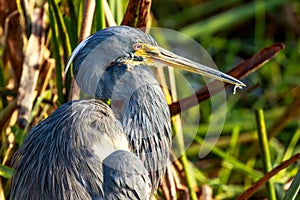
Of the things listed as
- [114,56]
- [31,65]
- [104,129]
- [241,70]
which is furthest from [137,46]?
[31,65]

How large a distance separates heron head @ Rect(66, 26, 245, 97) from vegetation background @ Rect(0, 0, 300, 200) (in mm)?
Answer: 216

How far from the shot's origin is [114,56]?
89.9 inches

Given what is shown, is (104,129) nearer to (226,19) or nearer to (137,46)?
(137,46)

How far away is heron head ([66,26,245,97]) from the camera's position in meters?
2.27

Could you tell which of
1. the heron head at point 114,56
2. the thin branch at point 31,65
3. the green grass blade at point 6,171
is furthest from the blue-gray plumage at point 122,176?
the thin branch at point 31,65

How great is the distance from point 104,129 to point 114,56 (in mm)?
188

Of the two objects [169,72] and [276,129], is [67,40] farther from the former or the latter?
[276,129]

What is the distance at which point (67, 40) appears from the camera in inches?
106

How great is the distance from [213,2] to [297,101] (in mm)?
1329

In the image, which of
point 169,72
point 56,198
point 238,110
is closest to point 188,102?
point 169,72

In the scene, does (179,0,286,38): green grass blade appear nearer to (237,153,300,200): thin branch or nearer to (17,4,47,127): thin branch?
(17,4,47,127): thin branch

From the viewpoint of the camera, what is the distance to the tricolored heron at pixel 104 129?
2203 millimetres

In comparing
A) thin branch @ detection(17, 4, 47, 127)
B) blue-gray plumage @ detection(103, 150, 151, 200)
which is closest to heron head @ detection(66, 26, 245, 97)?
blue-gray plumage @ detection(103, 150, 151, 200)

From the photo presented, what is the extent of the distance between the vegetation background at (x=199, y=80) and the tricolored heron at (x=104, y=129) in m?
0.23
